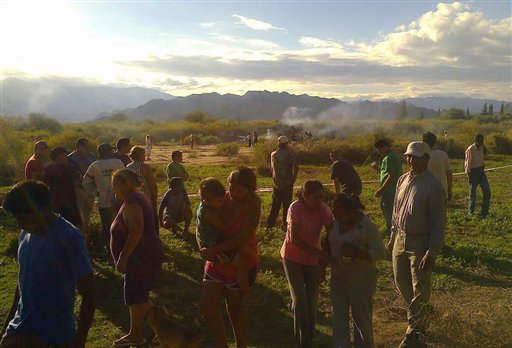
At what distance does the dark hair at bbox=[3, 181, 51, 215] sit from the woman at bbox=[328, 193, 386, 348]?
6.40ft

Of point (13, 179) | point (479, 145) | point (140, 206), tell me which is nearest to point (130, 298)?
point (140, 206)

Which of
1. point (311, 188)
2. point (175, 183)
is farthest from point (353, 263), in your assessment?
point (175, 183)

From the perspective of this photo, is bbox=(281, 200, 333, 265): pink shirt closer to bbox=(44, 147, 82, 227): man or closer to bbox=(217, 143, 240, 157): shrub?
bbox=(44, 147, 82, 227): man

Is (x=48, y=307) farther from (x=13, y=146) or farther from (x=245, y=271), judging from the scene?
(x=13, y=146)

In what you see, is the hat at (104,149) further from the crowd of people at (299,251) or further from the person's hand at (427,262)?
the person's hand at (427,262)

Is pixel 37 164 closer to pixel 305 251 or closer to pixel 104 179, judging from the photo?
pixel 104 179

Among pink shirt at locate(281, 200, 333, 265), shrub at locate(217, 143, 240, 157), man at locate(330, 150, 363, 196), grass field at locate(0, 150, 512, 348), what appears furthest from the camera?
shrub at locate(217, 143, 240, 157)

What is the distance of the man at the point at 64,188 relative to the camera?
5.84m

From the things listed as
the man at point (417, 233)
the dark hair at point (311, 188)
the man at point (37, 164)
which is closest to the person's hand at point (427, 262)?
the man at point (417, 233)

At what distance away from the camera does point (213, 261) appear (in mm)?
3496

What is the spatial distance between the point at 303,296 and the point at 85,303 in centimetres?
185

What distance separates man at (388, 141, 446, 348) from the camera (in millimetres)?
3869

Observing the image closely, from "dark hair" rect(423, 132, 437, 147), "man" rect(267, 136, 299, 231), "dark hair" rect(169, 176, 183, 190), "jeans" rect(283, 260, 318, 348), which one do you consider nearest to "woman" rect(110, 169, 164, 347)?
"jeans" rect(283, 260, 318, 348)

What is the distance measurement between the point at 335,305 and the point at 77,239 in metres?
2.00
